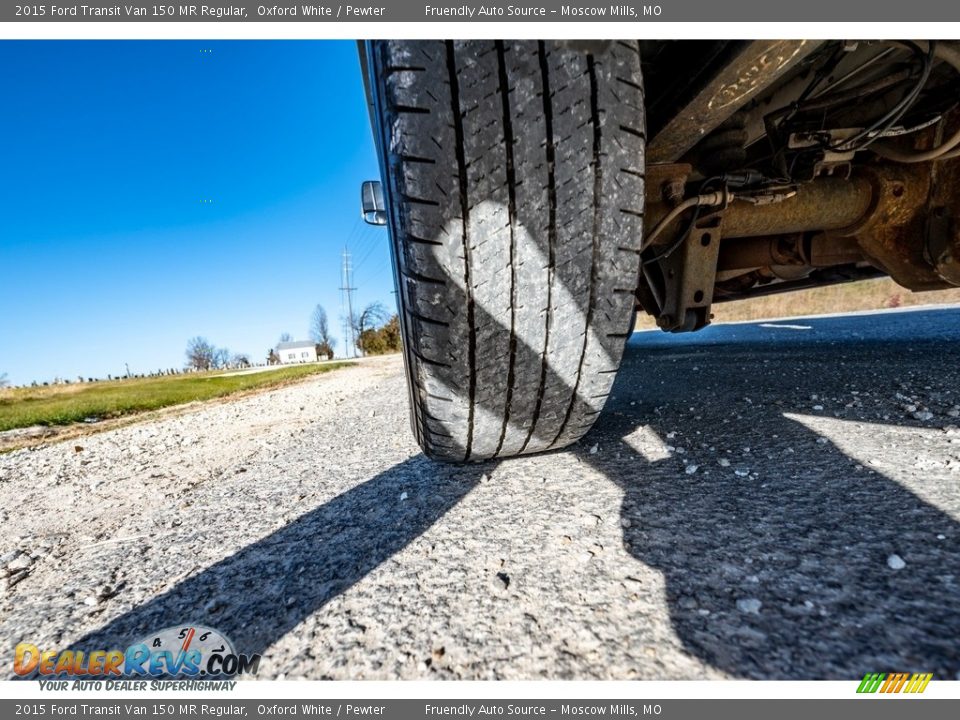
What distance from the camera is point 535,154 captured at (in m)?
0.76

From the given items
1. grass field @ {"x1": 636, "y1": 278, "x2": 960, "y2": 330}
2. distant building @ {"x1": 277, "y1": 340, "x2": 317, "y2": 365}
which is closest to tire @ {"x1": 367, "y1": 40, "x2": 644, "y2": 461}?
grass field @ {"x1": 636, "y1": 278, "x2": 960, "y2": 330}

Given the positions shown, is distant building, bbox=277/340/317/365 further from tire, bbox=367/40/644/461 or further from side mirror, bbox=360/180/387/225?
tire, bbox=367/40/644/461

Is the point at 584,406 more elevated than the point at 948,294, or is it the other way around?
the point at 584,406

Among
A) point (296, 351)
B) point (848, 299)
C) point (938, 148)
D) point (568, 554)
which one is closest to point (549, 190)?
point (568, 554)

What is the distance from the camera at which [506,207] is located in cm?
78

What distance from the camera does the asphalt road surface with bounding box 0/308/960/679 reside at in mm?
523

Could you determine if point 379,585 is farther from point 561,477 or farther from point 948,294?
point 948,294

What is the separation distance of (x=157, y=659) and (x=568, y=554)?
69 centimetres

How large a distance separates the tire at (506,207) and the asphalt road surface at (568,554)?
33 cm

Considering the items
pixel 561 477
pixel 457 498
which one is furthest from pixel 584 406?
pixel 457 498

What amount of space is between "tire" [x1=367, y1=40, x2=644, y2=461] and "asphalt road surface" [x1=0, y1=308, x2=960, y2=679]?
0.33 meters

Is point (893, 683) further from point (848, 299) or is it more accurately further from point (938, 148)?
point (848, 299)

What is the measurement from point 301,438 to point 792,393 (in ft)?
7.75

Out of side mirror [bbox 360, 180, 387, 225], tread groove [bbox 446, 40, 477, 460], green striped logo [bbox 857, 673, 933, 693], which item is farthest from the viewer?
side mirror [bbox 360, 180, 387, 225]
